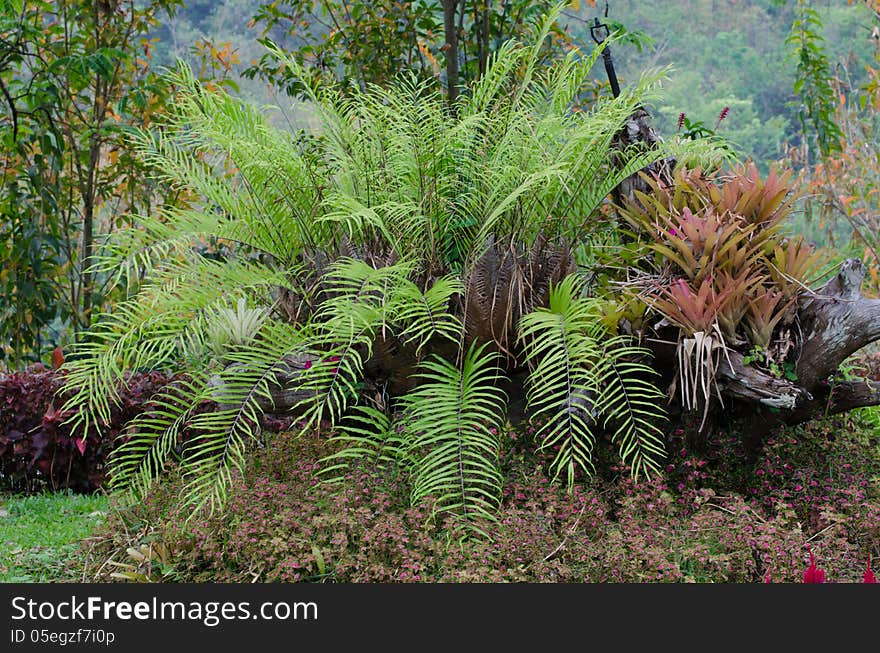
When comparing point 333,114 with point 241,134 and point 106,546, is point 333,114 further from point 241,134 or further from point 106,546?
point 106,546

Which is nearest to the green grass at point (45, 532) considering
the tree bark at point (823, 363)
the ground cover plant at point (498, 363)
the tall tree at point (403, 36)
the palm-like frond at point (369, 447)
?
the ground cover plant at point (498, 363)

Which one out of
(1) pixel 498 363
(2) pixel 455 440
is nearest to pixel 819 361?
(1) pixel 498 363

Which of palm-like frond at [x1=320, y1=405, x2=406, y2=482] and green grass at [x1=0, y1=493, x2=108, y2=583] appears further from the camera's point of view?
palm-like frond at [x1=320, y1=405, x2=406, y2=482]

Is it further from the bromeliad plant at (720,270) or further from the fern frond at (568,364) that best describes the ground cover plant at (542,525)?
the bromeliad plant at (720,270)

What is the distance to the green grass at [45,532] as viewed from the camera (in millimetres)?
3051

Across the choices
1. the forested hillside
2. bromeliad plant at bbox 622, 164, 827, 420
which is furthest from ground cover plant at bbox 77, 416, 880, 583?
the forested hillside

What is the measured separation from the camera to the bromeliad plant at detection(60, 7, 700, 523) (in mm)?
3061

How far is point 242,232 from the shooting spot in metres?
3.60

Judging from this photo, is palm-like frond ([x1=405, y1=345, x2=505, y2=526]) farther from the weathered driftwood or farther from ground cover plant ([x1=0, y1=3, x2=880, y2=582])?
the weathered driftwood

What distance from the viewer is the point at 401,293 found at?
3.06 metres

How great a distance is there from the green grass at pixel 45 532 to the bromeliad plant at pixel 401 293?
0.36 metres

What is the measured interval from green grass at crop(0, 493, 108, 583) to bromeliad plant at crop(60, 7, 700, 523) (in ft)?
1.18

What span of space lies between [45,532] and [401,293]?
5.87 feet

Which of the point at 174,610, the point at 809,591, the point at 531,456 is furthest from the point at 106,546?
the point at 809,591
